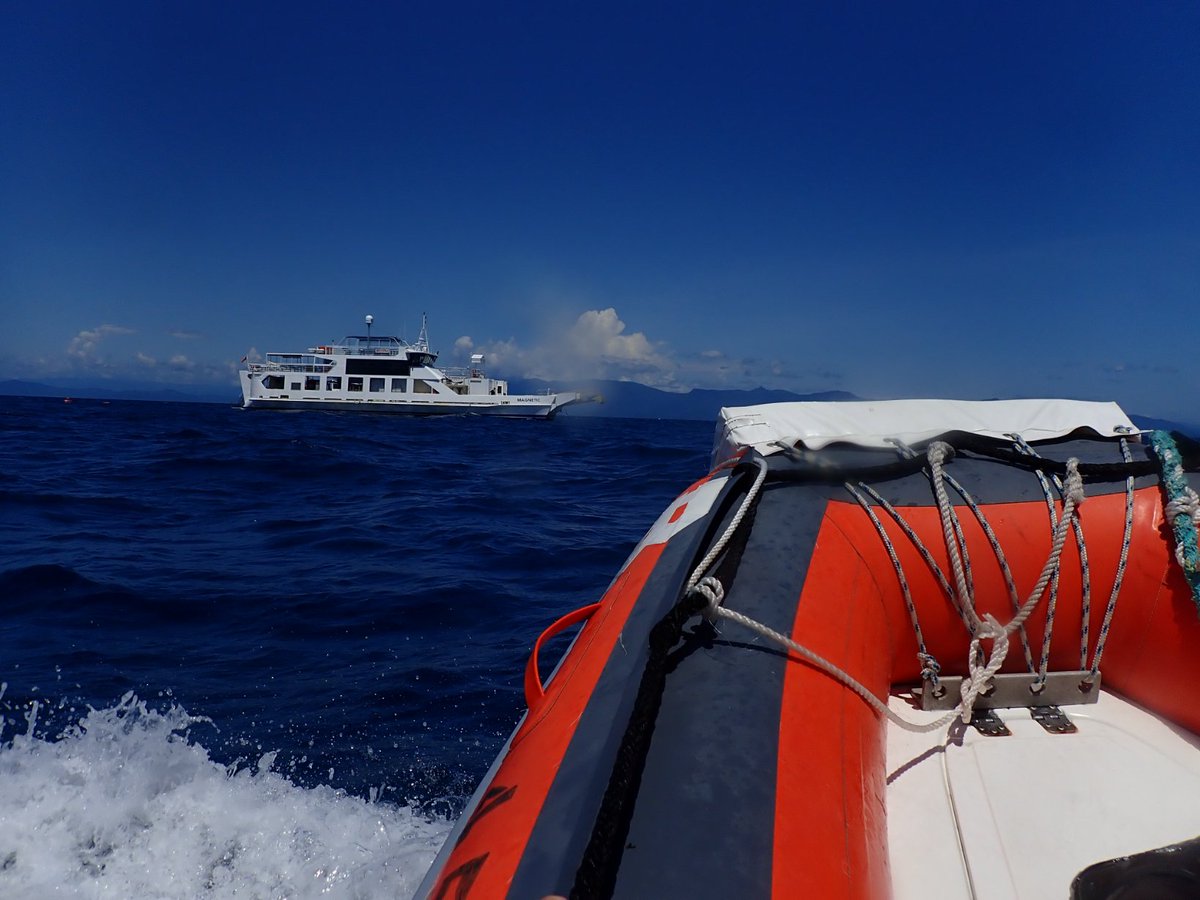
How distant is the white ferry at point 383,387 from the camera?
30.9 metres

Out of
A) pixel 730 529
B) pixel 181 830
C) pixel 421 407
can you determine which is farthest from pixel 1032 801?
pixel 421 407

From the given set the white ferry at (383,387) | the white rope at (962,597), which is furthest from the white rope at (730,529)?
the white ferry at (383,387)

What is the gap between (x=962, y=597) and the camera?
1664 millimetres

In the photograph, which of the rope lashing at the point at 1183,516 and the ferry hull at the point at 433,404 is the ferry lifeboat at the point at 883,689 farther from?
the ferry hull at the point at 433,404

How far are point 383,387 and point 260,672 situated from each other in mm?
30145

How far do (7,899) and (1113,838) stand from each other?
8.69 feet

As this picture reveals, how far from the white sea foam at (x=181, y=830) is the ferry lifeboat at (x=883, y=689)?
1.05 meters

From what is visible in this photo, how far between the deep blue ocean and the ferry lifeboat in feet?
4.16

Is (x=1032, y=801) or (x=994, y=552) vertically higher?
(x=994, y=552)

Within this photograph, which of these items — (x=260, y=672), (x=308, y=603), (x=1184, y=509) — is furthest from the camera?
(x=308, y=603)

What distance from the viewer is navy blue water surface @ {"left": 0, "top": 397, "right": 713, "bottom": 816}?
2.67 meters

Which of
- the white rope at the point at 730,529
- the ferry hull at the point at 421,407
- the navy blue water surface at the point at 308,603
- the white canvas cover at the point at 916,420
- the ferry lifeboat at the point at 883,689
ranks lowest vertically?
the navy blue water surface at the point at 308,603

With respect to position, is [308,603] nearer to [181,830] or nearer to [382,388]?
[181,830]

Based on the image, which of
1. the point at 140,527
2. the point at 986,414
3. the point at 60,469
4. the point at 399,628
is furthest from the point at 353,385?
the point at 986,414
